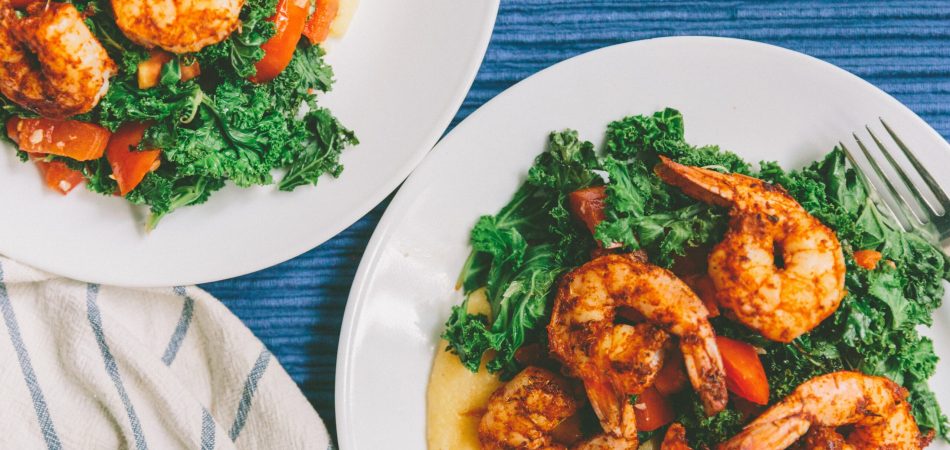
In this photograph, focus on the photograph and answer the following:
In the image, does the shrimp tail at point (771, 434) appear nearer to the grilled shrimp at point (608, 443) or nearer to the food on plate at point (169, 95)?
the grilled shrimp at point (608, 443)

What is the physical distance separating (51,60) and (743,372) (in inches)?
106

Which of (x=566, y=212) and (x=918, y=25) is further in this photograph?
(x=918, y=25)

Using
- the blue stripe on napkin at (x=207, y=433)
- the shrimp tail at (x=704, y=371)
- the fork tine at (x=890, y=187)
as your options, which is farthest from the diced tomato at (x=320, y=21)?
the fork tine at (x=890, y=187)

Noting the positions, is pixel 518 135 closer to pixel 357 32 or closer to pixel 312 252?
pixel 357 32

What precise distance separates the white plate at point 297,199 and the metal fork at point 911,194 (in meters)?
1.65

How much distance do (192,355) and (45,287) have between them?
0.68 m

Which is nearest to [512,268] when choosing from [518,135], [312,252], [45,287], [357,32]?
[518,135]

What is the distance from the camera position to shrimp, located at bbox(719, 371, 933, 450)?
2.79 meters

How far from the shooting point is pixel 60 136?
118 inches

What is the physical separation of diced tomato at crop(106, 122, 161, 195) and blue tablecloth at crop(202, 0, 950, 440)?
0.70m

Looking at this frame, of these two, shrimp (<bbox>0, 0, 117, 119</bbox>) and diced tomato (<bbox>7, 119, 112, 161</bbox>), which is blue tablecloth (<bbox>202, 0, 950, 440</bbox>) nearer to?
diced tomato (<bbox>7, 119, 112, 161</bbox>)

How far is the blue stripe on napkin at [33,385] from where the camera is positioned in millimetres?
3398

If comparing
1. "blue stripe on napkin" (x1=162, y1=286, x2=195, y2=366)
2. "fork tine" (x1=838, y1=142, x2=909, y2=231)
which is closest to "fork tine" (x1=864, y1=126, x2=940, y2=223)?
"fork tine" (x1=838, y1=142, x2=909, y2=231)

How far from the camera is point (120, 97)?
2.91 metres
